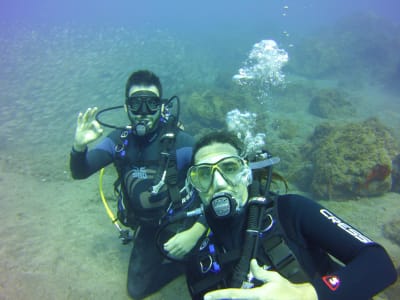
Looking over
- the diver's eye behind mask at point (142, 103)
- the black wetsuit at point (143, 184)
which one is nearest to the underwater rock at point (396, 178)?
the black wetsuit at point (143, 184)

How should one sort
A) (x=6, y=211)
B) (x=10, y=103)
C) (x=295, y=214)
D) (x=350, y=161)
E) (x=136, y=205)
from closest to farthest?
1. (x=295, y=214)
2. (x=136, y=205)
3. (x=6, y=211)
4. (x=350, y=161)
5. (x=10, y=103)

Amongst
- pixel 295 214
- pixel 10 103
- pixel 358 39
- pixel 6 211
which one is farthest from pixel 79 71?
pixel 358 39

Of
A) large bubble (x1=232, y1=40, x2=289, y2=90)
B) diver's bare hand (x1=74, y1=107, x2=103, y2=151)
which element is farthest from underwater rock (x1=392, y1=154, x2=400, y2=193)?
large bubble (x1=232, y1=40, x2=289, y2=90)

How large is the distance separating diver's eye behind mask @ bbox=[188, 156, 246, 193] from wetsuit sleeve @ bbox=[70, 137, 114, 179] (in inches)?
85.2

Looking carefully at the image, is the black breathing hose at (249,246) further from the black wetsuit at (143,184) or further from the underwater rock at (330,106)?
the underwater rock at (330,106)

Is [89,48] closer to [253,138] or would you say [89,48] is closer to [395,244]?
[253,138]

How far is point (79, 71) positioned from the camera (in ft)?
66.9

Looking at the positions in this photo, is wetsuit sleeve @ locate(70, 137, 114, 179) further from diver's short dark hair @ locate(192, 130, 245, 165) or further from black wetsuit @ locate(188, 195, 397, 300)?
black wetsuit @ locate(188, 195, 397, 300)

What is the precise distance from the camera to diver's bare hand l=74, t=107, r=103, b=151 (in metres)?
3.52

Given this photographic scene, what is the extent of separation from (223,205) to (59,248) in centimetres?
415

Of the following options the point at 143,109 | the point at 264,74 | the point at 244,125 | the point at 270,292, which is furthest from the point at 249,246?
the point at 264,74

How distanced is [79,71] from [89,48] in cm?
745

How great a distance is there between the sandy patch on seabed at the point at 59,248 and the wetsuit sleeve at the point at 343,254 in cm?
278

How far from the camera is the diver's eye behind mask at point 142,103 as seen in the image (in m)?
3.90
